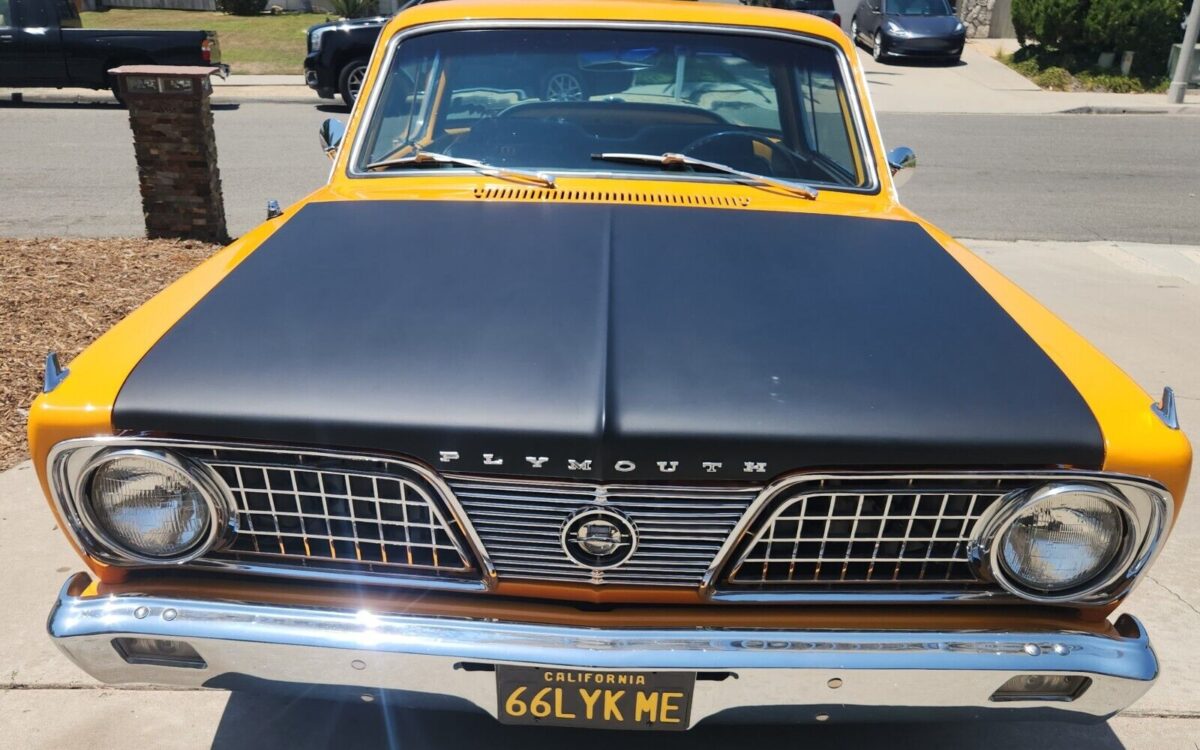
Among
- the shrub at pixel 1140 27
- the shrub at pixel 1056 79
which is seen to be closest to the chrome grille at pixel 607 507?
the shrub at pixel 1056 79

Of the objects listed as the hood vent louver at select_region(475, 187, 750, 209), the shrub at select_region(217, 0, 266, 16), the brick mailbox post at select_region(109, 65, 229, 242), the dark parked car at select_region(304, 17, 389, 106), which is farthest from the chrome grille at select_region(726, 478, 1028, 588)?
the shrub at select_region(217, 0, 266, 16)

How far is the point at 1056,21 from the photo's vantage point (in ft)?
60.8

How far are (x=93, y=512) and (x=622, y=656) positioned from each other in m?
1.08

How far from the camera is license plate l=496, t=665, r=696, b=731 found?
78.2 inches

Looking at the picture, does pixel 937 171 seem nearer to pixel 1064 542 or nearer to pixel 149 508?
pixel 1064 542

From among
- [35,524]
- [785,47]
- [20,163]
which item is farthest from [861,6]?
[35,524]

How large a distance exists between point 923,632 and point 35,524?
121 inches

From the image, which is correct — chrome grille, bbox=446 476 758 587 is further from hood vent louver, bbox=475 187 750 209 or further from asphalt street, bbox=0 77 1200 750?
hood vent louver, bbox=475 187 750 209

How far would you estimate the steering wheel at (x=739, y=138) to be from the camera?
3.38m

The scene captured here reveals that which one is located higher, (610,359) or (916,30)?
(610,359)

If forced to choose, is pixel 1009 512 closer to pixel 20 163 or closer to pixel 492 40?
pixel 492 40

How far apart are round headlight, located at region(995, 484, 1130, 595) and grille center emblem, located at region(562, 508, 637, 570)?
28.7 inches

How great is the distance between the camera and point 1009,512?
1.97 metres

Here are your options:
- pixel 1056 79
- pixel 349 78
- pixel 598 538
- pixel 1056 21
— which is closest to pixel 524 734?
pixel 598 538
